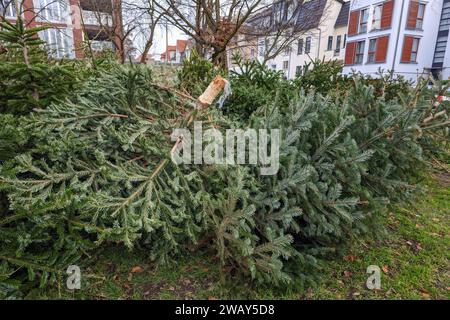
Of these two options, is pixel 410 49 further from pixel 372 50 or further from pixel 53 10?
pixel 53 10

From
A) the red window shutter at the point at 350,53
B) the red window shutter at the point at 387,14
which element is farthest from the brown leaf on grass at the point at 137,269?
the red window shutter at the point at 350,53

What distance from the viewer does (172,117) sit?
296 cm

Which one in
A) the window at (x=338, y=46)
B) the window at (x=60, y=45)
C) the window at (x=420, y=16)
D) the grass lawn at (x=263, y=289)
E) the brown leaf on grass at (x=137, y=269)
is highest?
the window at (x=420, y=16)

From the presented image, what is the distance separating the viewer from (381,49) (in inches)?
898

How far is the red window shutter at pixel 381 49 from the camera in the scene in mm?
22469

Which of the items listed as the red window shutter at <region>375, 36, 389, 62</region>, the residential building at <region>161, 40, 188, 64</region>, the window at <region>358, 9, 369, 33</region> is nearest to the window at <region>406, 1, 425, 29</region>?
the red window shutter at <region>375, 36, 389, 62</region>

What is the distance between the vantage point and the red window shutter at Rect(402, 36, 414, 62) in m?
22.0

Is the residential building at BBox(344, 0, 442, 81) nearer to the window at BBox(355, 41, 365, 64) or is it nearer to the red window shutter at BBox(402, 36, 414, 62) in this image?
the red window shutter at BBox(402, 36, 414, 62)

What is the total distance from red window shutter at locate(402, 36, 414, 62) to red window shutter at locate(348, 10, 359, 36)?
173 inches

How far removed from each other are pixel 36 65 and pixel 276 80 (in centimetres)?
324

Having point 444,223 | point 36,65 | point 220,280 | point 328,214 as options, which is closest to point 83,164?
point 36,65

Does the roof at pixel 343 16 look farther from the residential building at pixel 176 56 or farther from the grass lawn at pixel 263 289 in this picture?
the grass lawn at pixel 263 289

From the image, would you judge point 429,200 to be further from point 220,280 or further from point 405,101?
point 220,280

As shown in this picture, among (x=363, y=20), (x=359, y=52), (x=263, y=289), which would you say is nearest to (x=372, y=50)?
(x=359, y=52)
